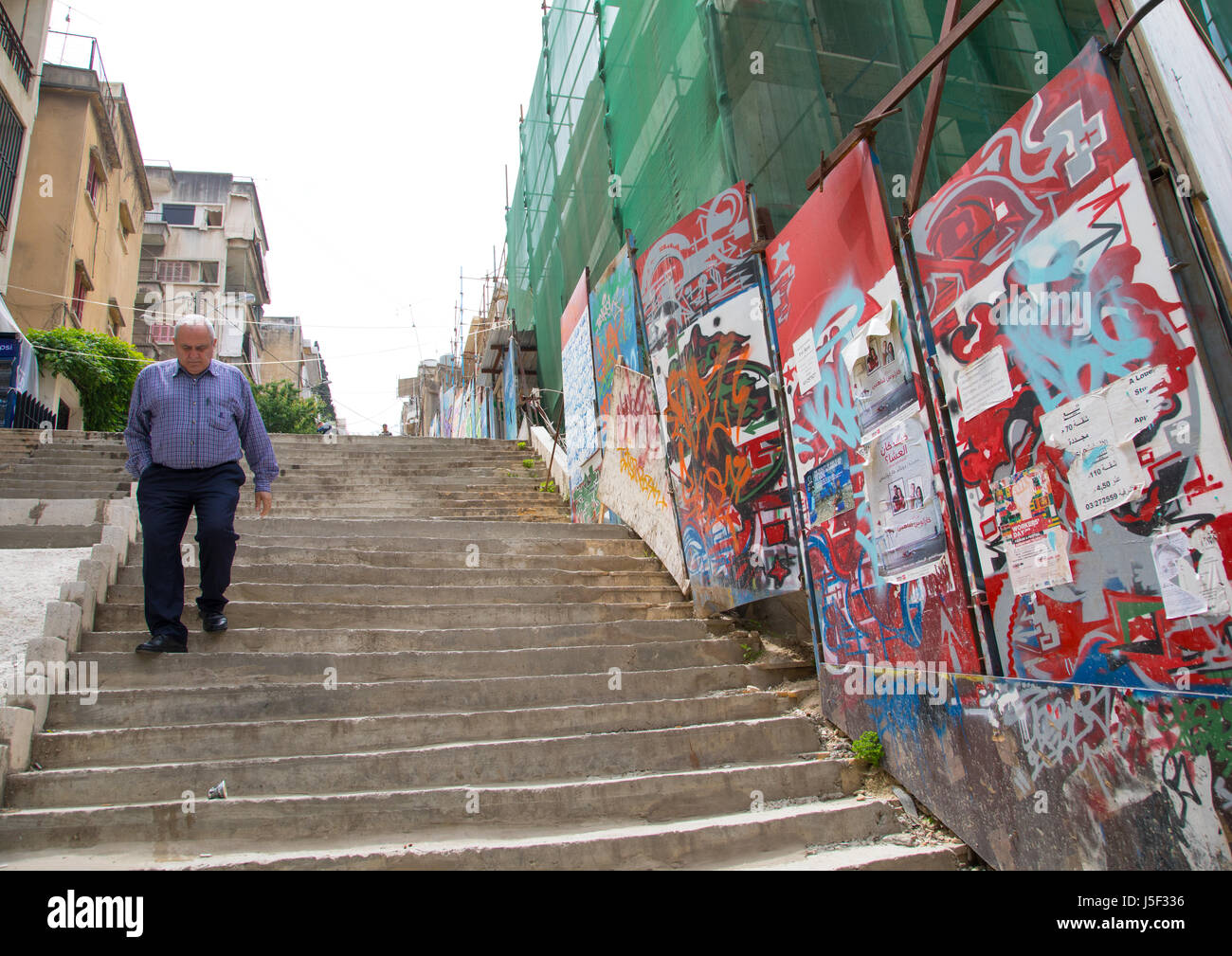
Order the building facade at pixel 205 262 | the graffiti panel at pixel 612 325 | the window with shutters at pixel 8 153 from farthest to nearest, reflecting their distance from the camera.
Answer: the building facade at pixel 205 262 < the window with shutters at pixel 8 153 < the graffiti panel at pixel 612 325

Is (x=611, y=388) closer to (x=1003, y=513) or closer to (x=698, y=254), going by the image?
(x=698, y=254)

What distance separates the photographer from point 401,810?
3.31 m

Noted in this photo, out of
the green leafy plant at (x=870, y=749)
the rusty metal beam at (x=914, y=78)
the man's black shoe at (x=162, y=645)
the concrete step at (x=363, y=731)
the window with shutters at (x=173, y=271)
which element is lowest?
the green leafy plant at (x=870, y=749)

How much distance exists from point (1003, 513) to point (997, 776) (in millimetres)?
1032

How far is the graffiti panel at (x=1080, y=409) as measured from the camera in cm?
250

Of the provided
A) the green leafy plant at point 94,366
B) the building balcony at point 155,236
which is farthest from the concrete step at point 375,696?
the building balcony at point 155,236

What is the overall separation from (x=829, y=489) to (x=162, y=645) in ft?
11.9

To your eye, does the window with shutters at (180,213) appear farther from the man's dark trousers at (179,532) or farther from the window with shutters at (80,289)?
the man's dark trousers at (179,532)

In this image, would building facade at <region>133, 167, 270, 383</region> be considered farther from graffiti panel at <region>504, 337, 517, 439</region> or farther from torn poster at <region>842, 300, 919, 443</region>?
torn poster at <region>842, 300, 919, 443</region>

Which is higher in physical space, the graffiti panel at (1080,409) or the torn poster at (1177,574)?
the graffiti panel at (1080,409)

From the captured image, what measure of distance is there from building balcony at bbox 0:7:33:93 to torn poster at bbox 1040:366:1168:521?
1928cm

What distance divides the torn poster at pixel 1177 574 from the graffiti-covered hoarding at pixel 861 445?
2.96 ft

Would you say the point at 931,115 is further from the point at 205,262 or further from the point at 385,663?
the point at 205,262

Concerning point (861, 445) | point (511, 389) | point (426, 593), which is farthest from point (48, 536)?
point (511, 389)
